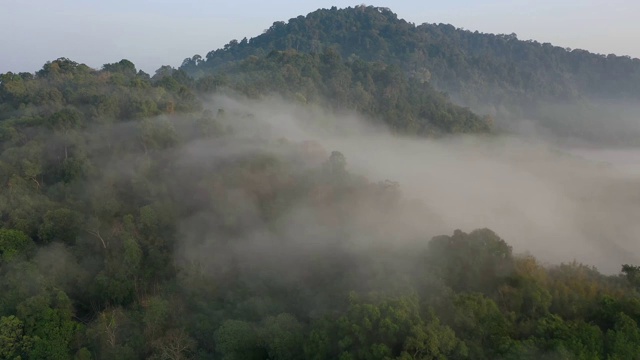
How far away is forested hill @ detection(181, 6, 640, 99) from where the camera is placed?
8675cm

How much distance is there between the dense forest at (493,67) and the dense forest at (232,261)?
42.8 meters

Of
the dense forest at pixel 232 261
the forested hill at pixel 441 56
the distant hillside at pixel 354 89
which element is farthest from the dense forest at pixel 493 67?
the dense forest at pixel 232 261

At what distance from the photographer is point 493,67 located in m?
87.9

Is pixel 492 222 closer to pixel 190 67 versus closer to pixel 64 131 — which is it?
pixel 64 131

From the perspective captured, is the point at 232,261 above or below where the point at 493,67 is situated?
below

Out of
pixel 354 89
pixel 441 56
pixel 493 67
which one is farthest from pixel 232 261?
pixel 493 67

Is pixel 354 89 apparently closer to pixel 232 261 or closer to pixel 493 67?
pixel 232 261

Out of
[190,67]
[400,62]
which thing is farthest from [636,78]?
[190,67]

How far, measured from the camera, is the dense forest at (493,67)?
77.3 meters

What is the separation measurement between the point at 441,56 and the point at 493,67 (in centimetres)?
864

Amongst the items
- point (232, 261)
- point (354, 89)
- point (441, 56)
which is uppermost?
point (441, 56)

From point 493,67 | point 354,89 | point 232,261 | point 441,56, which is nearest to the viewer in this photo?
point 232,261

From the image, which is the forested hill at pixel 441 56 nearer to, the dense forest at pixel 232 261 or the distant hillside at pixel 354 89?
the distant hillside at pixel 354 89

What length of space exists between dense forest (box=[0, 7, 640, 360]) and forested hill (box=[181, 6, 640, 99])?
52794 mm
